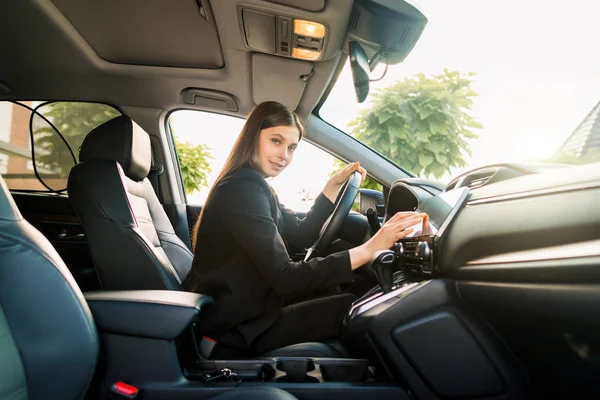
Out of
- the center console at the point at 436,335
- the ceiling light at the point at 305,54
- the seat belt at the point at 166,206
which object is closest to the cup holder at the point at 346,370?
the center console at the point at 436,335

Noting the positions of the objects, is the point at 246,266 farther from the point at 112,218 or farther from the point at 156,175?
the point at 156,175

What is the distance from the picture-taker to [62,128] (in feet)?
9.71

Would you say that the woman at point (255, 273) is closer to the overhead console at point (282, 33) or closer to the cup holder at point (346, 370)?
the cup holder at point (346, 370)

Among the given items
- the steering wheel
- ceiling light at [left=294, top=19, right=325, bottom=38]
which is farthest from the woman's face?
ceiling light at [left=294, top=19, right=325, bottom=38]

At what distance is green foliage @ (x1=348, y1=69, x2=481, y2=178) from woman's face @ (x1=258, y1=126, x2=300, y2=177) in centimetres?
75

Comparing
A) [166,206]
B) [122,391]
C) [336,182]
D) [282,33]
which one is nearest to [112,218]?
[122,391]

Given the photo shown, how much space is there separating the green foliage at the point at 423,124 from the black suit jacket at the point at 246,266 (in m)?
1.03

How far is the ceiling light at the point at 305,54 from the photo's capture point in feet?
6.68

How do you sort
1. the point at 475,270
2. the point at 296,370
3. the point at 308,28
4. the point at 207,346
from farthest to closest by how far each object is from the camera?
the point at 308,28 < the point at 207,346 < the point at 296,370 < the point at 475,270

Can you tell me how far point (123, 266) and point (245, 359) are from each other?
1.95ft

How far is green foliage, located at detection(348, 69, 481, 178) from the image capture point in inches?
87.0

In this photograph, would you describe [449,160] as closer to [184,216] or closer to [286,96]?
[286,96]

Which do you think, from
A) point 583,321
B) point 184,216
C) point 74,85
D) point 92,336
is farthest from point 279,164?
point 74,85

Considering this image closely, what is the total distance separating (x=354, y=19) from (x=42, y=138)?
94.6 inches
